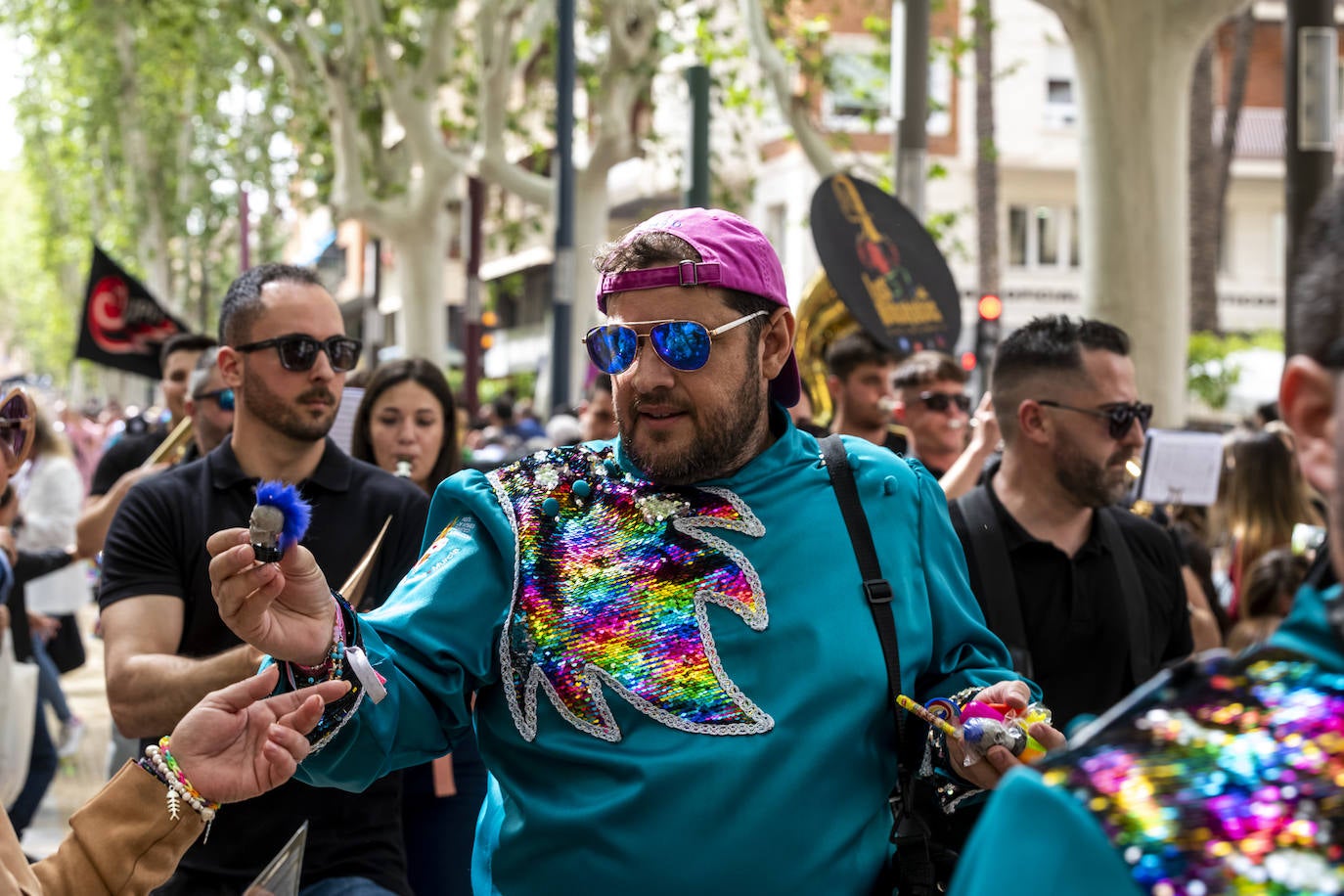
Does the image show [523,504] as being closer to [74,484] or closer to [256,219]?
[74,484]

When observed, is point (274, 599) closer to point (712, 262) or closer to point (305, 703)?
point (305, 703)

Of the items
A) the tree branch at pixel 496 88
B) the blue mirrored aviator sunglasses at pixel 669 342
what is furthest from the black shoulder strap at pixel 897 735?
the tree branch at pixel 496 88

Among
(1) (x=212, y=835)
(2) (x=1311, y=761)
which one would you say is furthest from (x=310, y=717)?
(2) (x=1311, y=761)

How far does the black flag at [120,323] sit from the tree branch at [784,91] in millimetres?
5782

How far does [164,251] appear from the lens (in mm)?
43781

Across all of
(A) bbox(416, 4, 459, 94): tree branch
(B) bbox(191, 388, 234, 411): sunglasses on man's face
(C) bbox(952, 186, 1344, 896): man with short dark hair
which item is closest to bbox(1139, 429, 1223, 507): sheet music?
(B) bbox(191, 388, 234, 411): sunglasses on man's face

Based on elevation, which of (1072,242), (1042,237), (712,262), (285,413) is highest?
(1042,237)

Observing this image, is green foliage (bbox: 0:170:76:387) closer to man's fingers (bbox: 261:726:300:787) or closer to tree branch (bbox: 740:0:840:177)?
tree branch (bbox: 740:0:840:177)

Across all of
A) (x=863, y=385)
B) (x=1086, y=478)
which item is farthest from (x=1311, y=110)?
(x=1086, y=478)

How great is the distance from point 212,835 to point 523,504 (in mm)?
1524

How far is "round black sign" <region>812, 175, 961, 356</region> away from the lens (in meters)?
7.62

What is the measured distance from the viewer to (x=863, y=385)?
7.98 meters

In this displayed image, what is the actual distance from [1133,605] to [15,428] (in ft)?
9.97

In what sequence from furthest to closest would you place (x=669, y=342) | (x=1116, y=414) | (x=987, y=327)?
(x=987, y=327) < (x=1116, y=414) < (x=669, y=342)
